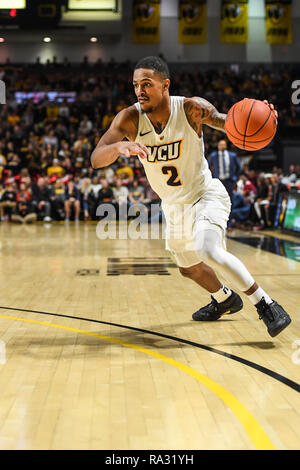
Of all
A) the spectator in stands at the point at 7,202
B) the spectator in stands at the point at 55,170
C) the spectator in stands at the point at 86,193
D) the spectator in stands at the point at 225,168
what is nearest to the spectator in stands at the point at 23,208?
the spectator in stands at the point at 7,202

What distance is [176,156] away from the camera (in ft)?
16.2

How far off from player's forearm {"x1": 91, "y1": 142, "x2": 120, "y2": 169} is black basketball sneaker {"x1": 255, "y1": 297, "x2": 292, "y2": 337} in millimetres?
1416

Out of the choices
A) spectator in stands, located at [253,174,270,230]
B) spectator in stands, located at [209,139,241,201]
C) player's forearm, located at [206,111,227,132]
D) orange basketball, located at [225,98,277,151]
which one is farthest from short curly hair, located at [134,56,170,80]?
spectator in stands, located at [253,174,270,230]

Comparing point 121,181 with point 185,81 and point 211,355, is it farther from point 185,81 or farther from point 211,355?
point 211,355

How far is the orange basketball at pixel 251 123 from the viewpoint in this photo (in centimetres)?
459

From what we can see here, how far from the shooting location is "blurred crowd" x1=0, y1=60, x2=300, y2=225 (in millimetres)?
18734

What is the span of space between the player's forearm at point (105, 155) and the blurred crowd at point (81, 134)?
38.6 ft

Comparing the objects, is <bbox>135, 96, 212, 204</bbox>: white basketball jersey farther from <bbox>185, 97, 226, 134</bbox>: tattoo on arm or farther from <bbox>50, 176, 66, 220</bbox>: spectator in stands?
<bbox>50, 176, 66, 220</bbox>: spectator in stands

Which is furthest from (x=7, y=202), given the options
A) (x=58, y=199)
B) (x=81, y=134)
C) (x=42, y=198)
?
(x=81, y=134)

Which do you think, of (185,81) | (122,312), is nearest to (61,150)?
(185,81)

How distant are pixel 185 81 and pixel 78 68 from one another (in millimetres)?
4700

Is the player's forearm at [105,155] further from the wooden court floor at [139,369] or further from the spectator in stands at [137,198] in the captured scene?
the spectator in stands at [137,198]

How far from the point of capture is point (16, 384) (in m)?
3.64

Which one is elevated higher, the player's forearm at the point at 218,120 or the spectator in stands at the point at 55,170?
the player's forearm at the point at 218,120
